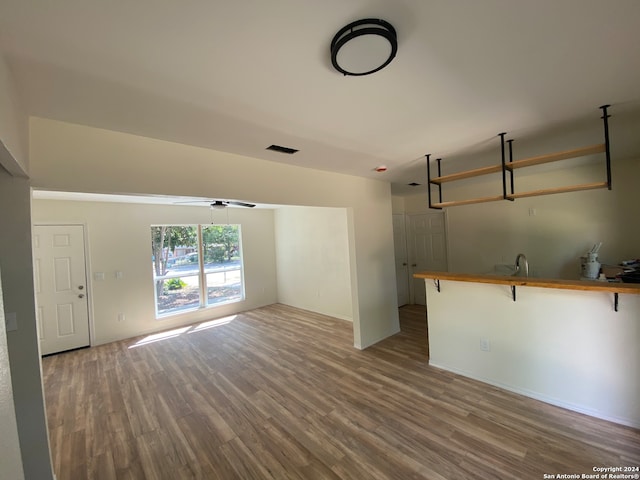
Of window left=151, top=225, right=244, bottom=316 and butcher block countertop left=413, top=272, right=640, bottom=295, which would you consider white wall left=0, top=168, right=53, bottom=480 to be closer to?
butcher block countertop left=413, top=272, right=640, bottom=295

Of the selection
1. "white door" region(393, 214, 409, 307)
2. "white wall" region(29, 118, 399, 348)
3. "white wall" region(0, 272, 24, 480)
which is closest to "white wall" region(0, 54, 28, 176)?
"white wall" region(29, 118, 399, 348)

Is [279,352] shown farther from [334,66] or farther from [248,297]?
[334,66]

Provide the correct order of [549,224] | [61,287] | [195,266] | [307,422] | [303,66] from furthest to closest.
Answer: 1. [195,266]
2. [61,287]
3. [549,224]
4. [307,422]
5. [303,66]

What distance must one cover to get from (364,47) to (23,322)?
2.44m

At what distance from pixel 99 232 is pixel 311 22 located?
5.15 meters

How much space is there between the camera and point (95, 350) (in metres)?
4.19

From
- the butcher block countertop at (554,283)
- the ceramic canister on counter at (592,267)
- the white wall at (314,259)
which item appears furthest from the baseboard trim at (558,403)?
the white wall at (314,259)

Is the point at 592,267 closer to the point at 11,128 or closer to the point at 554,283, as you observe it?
the point at 554,283

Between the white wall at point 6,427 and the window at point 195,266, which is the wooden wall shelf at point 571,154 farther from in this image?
the window at point 195,266

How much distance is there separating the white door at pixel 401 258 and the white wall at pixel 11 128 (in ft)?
17.5

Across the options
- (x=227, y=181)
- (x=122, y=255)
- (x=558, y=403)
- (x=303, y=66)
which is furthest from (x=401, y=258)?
(x=122, y=255)

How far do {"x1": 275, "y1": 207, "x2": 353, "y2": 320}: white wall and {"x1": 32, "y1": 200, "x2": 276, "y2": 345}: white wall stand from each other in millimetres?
1615

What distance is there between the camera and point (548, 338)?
2359mm

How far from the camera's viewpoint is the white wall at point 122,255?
4352 mm
